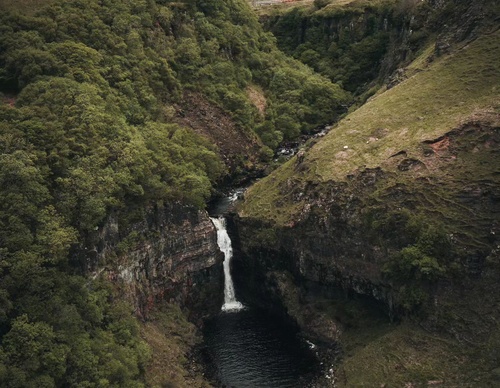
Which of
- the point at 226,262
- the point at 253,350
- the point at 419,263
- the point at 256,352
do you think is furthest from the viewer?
the point at 226,262

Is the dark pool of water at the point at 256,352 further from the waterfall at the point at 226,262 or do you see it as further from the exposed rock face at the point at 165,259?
the exposed rock face at the point at 165,259

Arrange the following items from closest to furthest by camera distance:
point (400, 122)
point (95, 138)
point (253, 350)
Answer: point (95, 138) < point (253, 350) < point (400, 122)

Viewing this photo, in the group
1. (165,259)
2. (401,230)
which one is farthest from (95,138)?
(401,230)

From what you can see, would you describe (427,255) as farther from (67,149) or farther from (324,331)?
(67,149)

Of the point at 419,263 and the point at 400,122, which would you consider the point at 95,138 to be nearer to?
the point at 419,263

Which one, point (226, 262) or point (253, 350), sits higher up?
point (226, 262)

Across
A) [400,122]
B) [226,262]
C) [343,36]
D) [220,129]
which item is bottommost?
[226,262]

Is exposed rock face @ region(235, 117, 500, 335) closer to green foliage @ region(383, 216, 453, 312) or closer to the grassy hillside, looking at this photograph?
green foliage @ region(383, 216, 453, 312)
